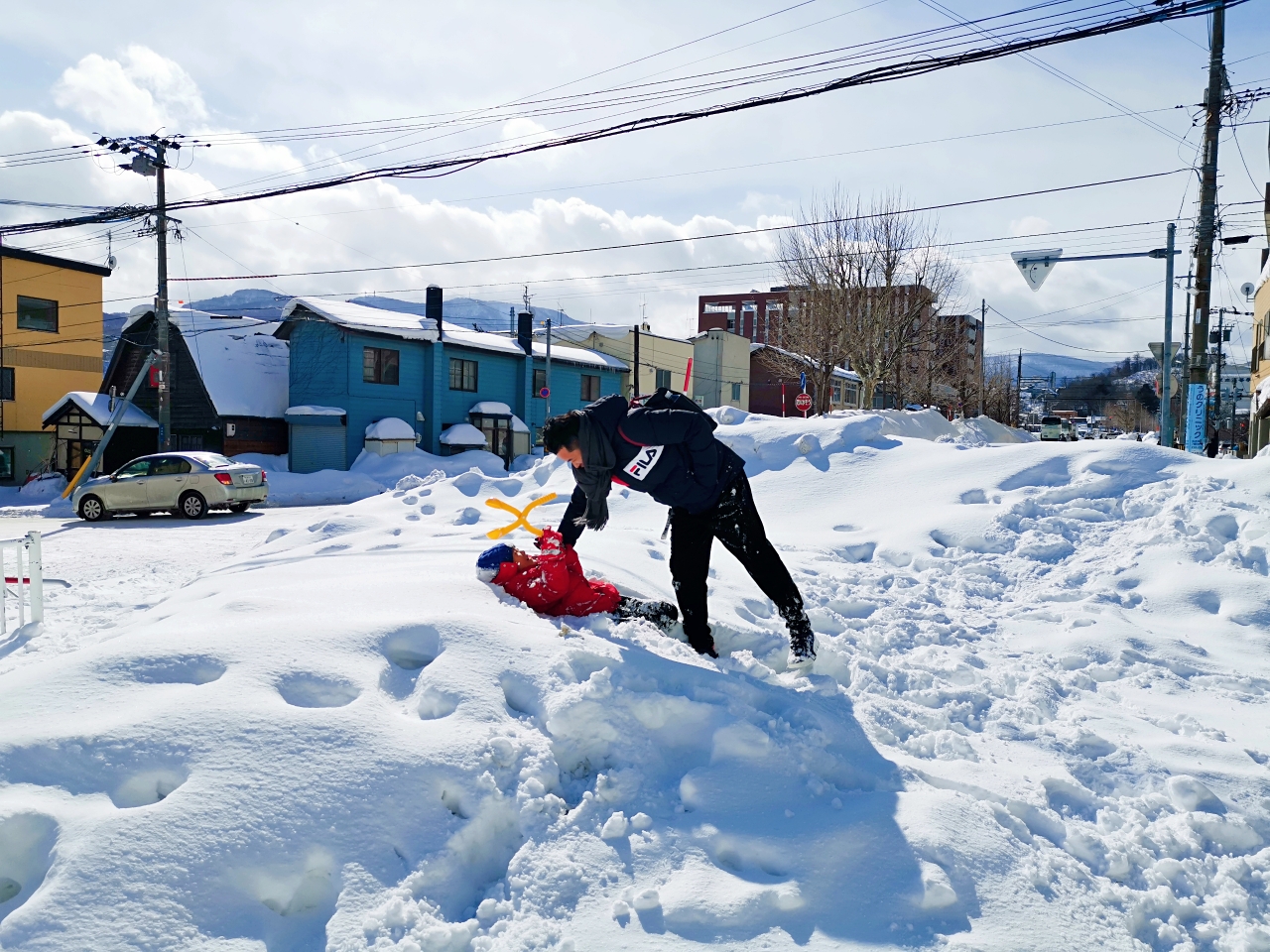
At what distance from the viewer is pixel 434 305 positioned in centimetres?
3238

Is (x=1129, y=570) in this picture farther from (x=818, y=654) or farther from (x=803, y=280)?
(x=803, y=280)

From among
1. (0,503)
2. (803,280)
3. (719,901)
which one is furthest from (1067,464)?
(0,503)

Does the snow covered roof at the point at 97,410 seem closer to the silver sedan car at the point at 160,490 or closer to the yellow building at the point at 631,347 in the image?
the silver sedan car at the point at 160,490

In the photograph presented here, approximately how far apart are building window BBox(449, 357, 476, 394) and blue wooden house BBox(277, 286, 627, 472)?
39 mm

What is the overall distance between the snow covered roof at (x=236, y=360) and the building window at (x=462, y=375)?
5842 mm

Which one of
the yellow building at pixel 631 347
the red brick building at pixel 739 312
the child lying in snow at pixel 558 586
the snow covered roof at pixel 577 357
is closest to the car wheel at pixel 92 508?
the child lying in snow at pixel 558 586

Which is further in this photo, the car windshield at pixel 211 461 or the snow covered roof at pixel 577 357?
the snow covered roof at pixel 577 357

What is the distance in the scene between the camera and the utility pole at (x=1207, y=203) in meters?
14.2

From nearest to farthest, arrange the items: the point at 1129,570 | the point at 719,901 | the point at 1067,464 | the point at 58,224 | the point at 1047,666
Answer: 1. the point at 719,901
2. the point at 1047,666
3. the point at 1129,570
4. the point at 1067,464
5. the point at 58,224

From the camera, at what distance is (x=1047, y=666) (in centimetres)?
450

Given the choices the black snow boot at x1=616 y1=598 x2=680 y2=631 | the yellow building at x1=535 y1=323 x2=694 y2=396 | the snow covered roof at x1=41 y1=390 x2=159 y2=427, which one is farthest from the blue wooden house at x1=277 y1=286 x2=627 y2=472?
the black snow boot at x1=616 y1=598 x2=680 y2=631

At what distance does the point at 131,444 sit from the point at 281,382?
5.20 meters

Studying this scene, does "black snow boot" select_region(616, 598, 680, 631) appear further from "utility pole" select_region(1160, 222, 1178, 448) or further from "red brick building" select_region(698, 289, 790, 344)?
"red brick building" select_region(698, 289, 790, 344)

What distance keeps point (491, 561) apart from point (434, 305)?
2989 centimetres
